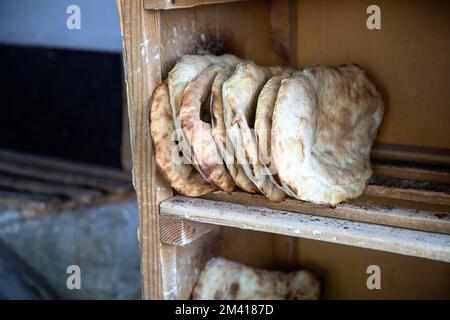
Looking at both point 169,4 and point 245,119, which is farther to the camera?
point 169,4

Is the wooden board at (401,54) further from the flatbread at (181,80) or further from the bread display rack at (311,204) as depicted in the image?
the flatbread at (181,80)

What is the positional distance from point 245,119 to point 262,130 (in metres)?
0.04

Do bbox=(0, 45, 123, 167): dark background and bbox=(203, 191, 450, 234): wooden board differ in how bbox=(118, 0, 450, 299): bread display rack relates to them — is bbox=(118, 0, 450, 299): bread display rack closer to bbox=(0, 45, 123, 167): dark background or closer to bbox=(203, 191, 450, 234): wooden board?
bbox=(203, 191, 450, 234): wooden board

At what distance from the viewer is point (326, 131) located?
1351mm

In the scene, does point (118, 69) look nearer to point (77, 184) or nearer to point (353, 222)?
point (77, 184)

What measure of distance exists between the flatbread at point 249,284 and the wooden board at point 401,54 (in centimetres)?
43

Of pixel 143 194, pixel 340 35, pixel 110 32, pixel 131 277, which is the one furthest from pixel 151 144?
pixel 110 32

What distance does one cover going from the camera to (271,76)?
4.28 feet

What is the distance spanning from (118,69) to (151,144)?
7.72 feet

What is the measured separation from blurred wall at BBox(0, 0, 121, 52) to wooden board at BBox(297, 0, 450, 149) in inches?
79.1

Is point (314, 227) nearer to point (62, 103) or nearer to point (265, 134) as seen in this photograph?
point (265, 134)

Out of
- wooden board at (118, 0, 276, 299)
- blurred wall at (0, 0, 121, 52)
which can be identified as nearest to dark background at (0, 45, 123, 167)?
blurred wall at (0, 0, 121, 52)

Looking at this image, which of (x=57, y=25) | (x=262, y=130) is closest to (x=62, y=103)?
(x=57, y=25)

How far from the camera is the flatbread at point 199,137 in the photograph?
1215 millimetres
